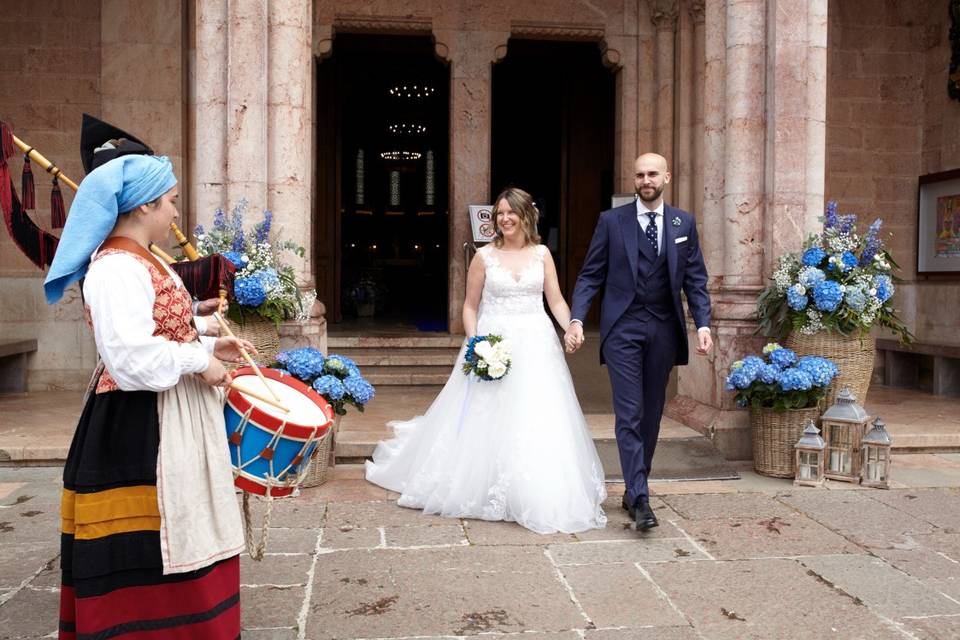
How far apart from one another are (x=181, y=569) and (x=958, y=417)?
7.13 m

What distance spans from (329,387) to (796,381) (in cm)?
291

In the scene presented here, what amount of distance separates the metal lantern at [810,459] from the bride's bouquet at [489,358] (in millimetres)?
2100

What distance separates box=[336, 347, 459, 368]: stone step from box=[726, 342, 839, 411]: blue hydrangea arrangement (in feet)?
11.7

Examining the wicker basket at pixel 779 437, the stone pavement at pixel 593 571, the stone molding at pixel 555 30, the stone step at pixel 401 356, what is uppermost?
the stone molding at pixel 555 30

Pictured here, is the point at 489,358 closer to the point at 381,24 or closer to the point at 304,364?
the point at 304,364

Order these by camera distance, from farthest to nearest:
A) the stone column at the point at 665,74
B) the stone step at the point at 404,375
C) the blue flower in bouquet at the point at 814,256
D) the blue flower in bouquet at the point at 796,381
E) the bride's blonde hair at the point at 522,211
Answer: the stone column at the point at 665,74 < the stone step at the point at 404,375 < the blue flower in bouquet at the point at 814,256 < the blue flower in bouquet at the point at 796,381 < the bride's blonde hair at the point at 522,211

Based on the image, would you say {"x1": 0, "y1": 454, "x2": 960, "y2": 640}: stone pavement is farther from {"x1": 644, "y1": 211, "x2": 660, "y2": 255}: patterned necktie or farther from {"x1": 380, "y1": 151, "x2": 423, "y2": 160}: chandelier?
{"x1": 380, "y1": 151, "x2": 423, "y2": 160}: chandelier

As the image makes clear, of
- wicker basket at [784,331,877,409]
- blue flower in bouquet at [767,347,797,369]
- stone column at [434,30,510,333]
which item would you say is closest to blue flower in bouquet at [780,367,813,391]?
blue flower in bouquet at [767,347,797,369]

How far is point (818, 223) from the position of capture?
644 cm

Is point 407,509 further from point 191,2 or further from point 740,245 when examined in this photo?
point 191,2

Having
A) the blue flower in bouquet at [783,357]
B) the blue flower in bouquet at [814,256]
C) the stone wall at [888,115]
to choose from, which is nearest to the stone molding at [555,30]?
the stone wall at [888,115]

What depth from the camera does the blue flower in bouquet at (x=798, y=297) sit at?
5.95 metres

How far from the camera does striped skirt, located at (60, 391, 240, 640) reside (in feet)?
8.36

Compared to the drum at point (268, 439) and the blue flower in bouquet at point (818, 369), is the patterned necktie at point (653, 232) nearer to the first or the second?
the blue flower in bouquet at point (818, 369)
